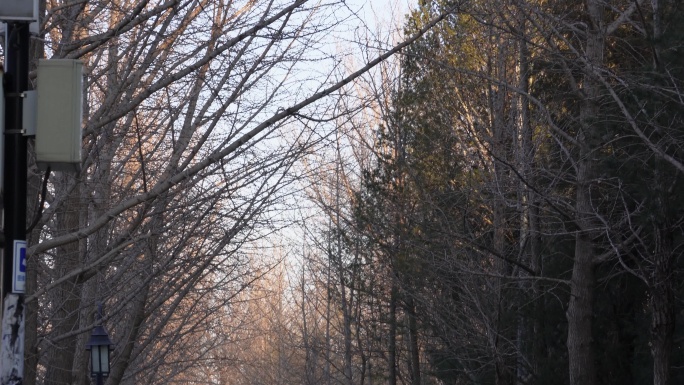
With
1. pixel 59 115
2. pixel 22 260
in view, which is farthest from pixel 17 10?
pixel 22 260

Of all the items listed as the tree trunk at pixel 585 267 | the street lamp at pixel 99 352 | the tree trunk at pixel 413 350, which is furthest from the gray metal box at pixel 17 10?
the tree trunk at pixel 413 350

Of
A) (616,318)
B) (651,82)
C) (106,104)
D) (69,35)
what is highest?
(651,82)

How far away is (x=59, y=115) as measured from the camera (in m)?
3.75

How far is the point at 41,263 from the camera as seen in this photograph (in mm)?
9297

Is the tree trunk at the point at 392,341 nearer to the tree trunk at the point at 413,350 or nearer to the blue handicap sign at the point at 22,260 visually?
the tree trunk at the point at 413,350

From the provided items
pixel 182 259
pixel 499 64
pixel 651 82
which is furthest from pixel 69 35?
pixel 499 64

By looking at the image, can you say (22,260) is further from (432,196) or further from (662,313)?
(432,196)

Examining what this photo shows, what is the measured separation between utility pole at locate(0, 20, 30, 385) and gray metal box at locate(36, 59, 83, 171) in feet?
0.34

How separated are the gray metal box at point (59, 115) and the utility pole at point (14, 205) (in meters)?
0.10

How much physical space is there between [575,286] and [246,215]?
697cm

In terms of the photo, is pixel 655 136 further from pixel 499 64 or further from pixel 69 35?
pixel 69 35

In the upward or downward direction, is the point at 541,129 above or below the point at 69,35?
above

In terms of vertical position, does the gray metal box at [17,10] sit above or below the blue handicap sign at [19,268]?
above

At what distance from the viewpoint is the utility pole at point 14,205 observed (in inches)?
140
